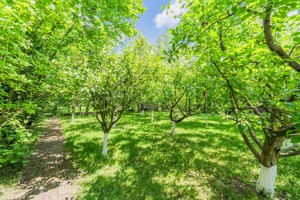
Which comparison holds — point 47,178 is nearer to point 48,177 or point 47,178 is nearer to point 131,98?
point 48,177

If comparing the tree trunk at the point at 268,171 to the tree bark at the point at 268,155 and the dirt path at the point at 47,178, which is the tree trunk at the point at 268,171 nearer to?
the tree bark at the point at 268,155

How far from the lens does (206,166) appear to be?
27.3 feet

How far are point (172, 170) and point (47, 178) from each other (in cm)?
581

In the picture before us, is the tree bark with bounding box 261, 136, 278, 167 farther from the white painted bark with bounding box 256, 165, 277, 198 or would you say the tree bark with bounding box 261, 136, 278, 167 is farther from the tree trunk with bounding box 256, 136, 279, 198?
the white painted bark with bounding box 256, 165, 277, 198

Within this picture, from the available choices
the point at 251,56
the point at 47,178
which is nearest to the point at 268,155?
the point at 251,56

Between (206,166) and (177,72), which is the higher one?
(177,72)

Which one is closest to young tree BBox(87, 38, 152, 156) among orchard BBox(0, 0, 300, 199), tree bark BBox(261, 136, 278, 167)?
orchard BBox(0, 0, 300, 199)

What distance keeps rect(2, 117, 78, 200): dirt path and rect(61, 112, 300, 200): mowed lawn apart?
0.48 metres

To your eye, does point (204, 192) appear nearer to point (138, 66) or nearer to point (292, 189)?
point (292, 189)

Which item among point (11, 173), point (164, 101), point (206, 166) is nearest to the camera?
point (11, 173)

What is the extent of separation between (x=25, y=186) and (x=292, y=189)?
36.0 ft

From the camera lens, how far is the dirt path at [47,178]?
20.1 feet

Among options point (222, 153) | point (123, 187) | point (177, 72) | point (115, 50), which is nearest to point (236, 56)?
point (123, 187)

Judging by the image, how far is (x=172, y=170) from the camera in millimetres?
7883
